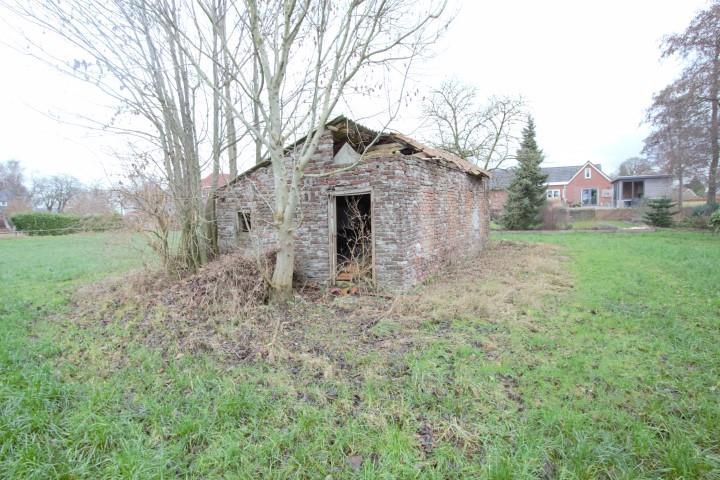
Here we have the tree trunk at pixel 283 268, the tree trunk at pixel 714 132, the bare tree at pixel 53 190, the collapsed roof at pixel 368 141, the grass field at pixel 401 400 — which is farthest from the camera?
the bare tree at pixel 53 190

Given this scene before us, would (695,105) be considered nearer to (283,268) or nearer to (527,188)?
(527,188)

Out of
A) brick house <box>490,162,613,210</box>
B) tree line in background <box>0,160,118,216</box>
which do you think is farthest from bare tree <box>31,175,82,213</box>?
brick house <box>490,162,613,210</box>

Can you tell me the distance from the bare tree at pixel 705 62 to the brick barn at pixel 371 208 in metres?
17.1

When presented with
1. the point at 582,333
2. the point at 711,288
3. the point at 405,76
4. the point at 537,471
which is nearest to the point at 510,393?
the point at 537,471

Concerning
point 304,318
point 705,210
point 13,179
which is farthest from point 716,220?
point 13,179

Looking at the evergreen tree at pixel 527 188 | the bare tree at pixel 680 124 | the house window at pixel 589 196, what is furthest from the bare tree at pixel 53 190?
the house window at pixel 589 196

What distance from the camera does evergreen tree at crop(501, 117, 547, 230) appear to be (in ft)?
70.7

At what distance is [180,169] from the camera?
25.2 ft

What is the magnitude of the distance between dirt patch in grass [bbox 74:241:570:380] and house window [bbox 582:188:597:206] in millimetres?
36772

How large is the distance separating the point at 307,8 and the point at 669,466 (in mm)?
6384

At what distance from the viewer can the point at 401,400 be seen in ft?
10.9

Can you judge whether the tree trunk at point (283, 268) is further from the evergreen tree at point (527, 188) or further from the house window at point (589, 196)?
the house window at point (589, 196)

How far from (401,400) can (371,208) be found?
169 inches

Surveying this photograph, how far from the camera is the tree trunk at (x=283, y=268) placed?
5.93m
